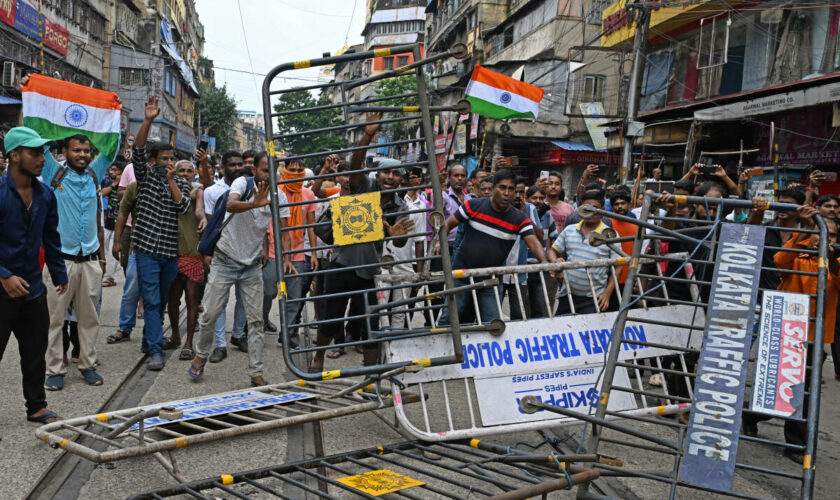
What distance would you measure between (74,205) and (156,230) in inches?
38.0

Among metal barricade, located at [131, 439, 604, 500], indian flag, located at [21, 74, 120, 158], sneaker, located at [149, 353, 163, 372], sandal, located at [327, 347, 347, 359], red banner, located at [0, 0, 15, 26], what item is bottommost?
sandal, located at [327, 347, 347, 359]

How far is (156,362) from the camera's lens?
6152 mm

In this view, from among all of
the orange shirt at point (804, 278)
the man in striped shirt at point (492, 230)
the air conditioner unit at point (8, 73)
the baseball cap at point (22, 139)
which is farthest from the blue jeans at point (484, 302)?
the air conditioner unit at point (8, 73)

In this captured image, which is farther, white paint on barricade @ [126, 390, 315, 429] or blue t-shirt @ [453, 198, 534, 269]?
blue t-shirt @ [453, 198, 534, 269]

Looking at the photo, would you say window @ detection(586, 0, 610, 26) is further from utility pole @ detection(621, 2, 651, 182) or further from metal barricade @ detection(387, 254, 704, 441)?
metal barricade @ detection(387, 254, 704, 441)

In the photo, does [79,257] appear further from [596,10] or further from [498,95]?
[596,10]

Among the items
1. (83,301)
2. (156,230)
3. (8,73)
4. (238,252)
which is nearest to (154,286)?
(156,230)

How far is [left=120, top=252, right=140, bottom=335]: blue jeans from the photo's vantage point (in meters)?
6.93

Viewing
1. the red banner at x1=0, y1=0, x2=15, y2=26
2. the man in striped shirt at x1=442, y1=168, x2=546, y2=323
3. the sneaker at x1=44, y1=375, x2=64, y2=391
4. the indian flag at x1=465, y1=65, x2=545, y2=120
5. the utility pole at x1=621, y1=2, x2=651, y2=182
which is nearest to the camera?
the sneaker at x1=44, y1=375, x2=64, y2=391

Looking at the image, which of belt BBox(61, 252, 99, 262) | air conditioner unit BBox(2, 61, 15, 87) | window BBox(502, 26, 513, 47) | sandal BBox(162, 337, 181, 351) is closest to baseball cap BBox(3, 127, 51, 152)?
belt BBox(61, 252, 99, 262)

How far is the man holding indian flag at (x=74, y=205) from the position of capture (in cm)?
541

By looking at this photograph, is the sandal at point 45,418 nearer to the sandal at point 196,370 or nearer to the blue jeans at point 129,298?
the sandal at point 196,370

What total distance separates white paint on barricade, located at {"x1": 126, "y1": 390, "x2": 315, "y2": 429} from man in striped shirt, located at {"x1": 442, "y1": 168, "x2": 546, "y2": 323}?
1.75 metres

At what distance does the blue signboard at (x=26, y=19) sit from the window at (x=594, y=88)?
20.5m
